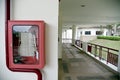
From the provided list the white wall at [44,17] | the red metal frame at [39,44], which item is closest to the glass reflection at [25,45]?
the red metal frame at [39,44]

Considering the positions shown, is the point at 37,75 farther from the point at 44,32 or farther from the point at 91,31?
the point at 91,31

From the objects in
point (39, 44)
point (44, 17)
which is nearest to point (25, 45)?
point (39, 44)

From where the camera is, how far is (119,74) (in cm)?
454

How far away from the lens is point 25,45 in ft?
6.88

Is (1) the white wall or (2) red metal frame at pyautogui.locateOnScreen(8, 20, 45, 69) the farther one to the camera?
(1) the white wall

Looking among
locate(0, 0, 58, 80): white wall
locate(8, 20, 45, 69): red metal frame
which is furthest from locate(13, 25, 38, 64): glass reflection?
locate(0, 0, 58, 80): white wall

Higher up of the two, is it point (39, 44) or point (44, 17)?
point (44, 17)

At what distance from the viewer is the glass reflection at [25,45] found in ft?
6.68

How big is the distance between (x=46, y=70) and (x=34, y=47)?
0.41 meters

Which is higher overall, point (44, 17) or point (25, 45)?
point (44, 17)

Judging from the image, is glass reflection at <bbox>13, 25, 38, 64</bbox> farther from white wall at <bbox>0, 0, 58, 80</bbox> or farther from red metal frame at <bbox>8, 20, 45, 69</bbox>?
white wall at <bbox>0, 0, 58, 80</bbox>

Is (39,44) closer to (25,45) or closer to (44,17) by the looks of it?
(25,45)

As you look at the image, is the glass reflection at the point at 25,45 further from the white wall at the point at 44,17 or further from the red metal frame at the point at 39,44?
the white wall at the point at 44,17

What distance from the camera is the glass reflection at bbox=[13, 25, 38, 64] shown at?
6.68ft
